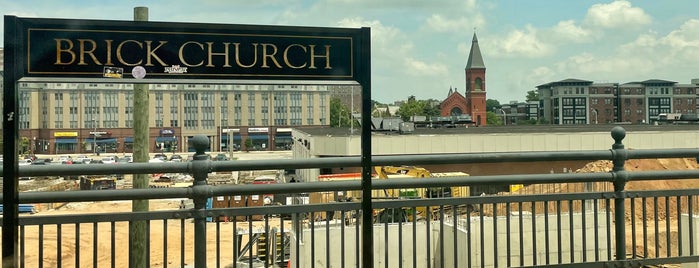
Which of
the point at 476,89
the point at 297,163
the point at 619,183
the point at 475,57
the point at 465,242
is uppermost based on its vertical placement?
the point at 475,57

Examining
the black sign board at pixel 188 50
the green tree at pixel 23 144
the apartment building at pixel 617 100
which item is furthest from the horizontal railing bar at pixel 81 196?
the apartment building at pixel 617 100

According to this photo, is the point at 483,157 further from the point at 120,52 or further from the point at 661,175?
the point at 120,52

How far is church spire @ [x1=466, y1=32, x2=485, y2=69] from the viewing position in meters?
146

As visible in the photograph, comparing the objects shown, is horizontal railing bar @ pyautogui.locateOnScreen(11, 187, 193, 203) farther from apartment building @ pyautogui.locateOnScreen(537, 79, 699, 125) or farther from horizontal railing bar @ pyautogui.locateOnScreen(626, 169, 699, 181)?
apartment building @ pyautogui.locateOnScreen(537, 79, 699, 125)

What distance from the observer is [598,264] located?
17.1ft

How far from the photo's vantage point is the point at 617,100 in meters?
131

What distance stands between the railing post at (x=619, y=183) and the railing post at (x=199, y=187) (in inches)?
137

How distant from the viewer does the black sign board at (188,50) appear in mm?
3857

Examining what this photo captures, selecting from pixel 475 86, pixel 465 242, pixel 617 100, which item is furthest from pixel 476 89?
pixel 465 242

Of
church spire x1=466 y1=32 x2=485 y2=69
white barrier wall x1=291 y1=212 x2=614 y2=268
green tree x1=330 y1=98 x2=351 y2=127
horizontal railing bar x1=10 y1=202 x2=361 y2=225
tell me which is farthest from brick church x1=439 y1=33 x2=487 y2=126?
horizontal railing bar x1=10 y1=202 x2=361 y2=225

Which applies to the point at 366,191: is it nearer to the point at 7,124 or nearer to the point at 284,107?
the point at 7,124

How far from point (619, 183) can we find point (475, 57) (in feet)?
481

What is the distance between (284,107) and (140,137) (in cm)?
308

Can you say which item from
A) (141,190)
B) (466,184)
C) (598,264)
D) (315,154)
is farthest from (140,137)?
(315,154)
